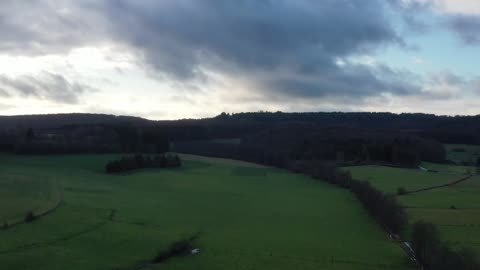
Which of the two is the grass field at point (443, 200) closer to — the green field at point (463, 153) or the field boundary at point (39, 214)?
the green field at point (463, 153)

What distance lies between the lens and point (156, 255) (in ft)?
125

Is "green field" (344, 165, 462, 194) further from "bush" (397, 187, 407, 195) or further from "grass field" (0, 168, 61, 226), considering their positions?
"grass field" (0, 168, 61, 226)

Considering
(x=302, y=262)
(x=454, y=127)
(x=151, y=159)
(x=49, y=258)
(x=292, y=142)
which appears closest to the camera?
(x=49, y=258)

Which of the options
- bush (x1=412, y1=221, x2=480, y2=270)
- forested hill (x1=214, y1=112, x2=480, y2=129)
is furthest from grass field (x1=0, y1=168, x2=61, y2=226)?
forested hill (x1=214, y1=112, x2=480, y2=129)

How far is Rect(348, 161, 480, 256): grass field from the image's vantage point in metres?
45.2

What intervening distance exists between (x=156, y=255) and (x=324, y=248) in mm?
12885

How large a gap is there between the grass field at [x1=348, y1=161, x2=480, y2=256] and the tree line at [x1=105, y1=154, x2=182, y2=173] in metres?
33.9

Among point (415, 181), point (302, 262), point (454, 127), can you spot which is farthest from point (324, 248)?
point (454, 127)

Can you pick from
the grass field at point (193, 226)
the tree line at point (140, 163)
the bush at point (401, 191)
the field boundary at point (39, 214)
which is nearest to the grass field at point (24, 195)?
the field boundary at point (39, 214)

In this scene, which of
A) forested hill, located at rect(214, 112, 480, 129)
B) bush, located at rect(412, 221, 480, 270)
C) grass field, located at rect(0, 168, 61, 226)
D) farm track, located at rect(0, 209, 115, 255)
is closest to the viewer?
bush, located at rect(412, 221, 480, 270)

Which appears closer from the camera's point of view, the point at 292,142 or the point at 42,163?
the point at 42,163

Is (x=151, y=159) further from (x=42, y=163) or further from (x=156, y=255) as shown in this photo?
(x=156, y=255)

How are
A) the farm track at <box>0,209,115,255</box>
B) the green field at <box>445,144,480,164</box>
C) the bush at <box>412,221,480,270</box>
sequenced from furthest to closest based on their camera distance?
the green field at <box>445,144,480,164</box>, the farm track at <box>0,209,115,255</box>, the bush at <box>412,221,480,270</box>

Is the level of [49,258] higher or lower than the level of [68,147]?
lower
